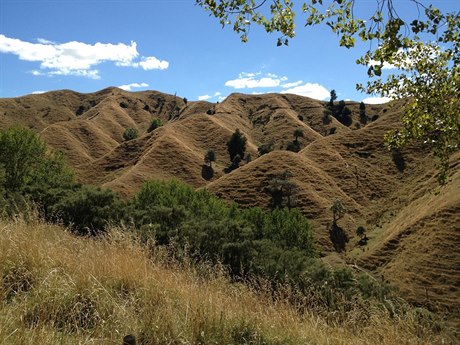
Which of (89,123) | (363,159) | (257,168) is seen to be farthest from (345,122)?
(89,123)

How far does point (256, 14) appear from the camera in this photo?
483 centimetres

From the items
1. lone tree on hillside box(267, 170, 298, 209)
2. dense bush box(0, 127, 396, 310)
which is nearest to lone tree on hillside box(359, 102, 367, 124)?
lone tree on hillside box(267, 170, 298, 209)

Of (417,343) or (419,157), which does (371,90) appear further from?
(419,157)

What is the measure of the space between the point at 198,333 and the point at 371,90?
663 centimetres

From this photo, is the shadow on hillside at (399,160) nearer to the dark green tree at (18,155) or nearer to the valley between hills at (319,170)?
the valley between hills at (319,170)

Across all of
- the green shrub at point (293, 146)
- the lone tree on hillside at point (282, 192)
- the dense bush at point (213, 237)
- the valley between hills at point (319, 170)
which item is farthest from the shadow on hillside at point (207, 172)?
the dense bush at point (213, 237)

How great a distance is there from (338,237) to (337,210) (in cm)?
524

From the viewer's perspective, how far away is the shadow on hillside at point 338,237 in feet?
190

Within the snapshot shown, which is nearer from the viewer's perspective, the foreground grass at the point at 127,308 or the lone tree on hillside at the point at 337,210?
the foreground grass at the point at 127,308

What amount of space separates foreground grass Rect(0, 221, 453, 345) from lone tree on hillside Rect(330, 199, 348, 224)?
60.0 meters

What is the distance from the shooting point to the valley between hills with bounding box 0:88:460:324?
140ft

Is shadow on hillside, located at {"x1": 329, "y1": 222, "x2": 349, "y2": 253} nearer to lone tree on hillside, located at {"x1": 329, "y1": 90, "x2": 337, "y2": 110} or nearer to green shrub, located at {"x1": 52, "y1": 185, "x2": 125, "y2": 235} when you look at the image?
green shrub, located at {"x1": 52, "y1": 185, "x2": 125, "y2": 235}

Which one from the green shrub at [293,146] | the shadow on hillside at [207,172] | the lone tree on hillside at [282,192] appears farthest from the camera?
the green shrub at [293,146]

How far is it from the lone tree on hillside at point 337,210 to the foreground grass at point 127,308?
197 ft
